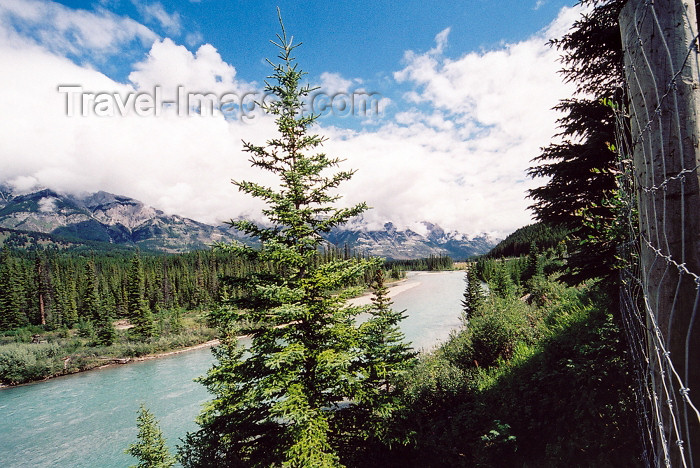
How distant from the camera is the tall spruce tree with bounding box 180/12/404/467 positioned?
830 cm

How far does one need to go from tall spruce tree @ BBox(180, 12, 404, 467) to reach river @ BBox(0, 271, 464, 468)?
56.5ft

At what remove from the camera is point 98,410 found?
28.4m

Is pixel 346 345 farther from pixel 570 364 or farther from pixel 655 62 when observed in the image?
pixel 655 62

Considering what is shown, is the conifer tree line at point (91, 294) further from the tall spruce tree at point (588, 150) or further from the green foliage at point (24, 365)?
the tall spruce tree at point (588, 150)

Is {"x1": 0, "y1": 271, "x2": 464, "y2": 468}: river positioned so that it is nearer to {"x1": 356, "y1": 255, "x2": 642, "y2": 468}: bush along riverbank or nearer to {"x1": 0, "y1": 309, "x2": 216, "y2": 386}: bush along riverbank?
{"x1": 0, "y1": 309, "x2": 216, "y2": 386}: bush along riverbank

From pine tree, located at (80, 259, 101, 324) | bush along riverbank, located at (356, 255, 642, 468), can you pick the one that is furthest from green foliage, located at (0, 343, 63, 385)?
bush along riverbank, located at (356, 255, 642, 468)

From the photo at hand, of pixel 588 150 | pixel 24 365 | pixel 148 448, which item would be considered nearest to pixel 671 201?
pixel 588 150

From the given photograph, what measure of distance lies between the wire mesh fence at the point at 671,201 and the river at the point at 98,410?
26.8m

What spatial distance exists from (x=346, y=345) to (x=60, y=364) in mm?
50387

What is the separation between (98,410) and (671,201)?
4020 cm

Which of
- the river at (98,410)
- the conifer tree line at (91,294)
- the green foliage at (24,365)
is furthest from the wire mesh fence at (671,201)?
the green foliage at (24,365)

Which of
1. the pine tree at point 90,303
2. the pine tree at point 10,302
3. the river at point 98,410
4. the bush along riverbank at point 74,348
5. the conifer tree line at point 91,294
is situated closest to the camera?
the river at point 98,410

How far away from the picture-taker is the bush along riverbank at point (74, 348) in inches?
1490

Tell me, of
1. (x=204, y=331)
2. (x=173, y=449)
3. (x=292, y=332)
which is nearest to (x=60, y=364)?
(x=204, y=331)
